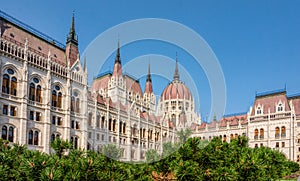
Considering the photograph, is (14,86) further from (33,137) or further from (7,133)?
(33,137)

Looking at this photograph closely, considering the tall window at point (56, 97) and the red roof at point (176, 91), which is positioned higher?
the tall window at point (56, 97)

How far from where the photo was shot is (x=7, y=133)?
136 feet

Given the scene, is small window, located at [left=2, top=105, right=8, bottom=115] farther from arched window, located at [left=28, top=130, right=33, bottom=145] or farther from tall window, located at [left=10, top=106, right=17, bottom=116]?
arched window, located at [left=28, top=130, right=33, bottom=145]

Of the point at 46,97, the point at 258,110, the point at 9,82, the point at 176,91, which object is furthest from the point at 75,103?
the point at 258,110

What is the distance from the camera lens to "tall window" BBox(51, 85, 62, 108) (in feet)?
162

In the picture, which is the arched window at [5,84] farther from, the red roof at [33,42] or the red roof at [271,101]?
the red roof at [271,101]

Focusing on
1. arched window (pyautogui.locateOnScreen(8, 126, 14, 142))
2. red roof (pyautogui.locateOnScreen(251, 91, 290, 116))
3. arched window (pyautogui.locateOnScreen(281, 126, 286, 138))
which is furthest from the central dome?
red roof (pyautogui.locateOnScreen(251, 91, 290, 116))

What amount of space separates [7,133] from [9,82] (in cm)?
701

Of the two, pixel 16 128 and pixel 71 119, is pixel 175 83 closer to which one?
pixel 16 128

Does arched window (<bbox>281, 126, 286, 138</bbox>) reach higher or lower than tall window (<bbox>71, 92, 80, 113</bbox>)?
lower

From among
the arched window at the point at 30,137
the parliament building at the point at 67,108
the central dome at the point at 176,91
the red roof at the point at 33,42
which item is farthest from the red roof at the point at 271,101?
the central dome at the point at 176,91

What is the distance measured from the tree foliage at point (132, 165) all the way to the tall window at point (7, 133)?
2904 centimetres

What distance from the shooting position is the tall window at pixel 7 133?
41.2 m

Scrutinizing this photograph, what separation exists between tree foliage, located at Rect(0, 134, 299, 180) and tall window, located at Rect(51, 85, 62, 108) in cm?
3525
